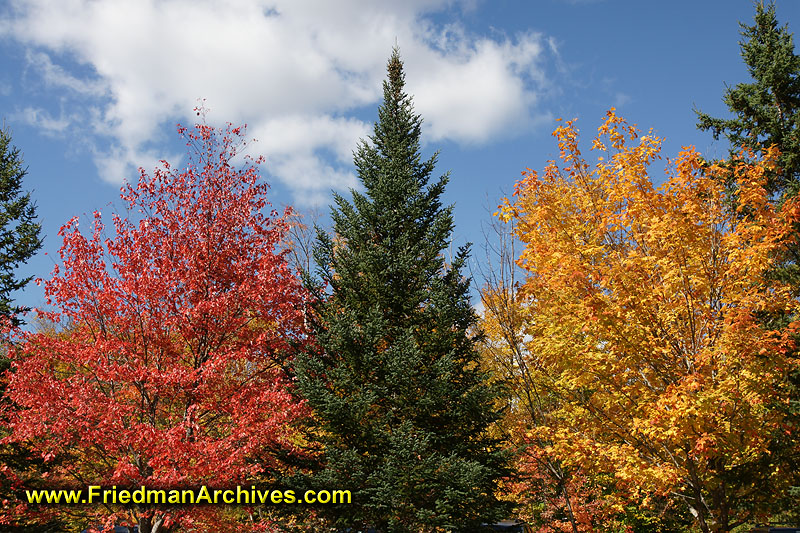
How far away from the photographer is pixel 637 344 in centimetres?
953

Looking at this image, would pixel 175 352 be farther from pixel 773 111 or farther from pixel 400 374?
pixel 773 111

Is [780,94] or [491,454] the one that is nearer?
[491,454]

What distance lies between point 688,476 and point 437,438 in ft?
16.7

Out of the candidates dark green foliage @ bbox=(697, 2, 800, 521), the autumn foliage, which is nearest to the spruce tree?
the autumn foliage

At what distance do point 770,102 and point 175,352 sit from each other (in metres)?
19.7

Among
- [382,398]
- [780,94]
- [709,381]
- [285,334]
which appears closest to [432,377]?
[382,398]

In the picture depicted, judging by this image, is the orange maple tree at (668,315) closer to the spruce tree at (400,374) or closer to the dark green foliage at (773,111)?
the spruce tree at (400,374)

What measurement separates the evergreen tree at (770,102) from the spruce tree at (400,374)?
10.4 meters

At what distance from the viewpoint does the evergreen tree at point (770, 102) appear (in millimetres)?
15589

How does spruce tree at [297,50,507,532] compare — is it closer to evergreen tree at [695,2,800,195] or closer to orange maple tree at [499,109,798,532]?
orange maple tree at [499,109,798,532]

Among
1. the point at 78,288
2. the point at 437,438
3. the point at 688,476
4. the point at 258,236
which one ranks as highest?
the point at 258,236

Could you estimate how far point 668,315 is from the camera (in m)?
9.20

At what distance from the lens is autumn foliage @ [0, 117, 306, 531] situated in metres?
10.2

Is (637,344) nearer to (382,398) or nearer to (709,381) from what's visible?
(709,381)
